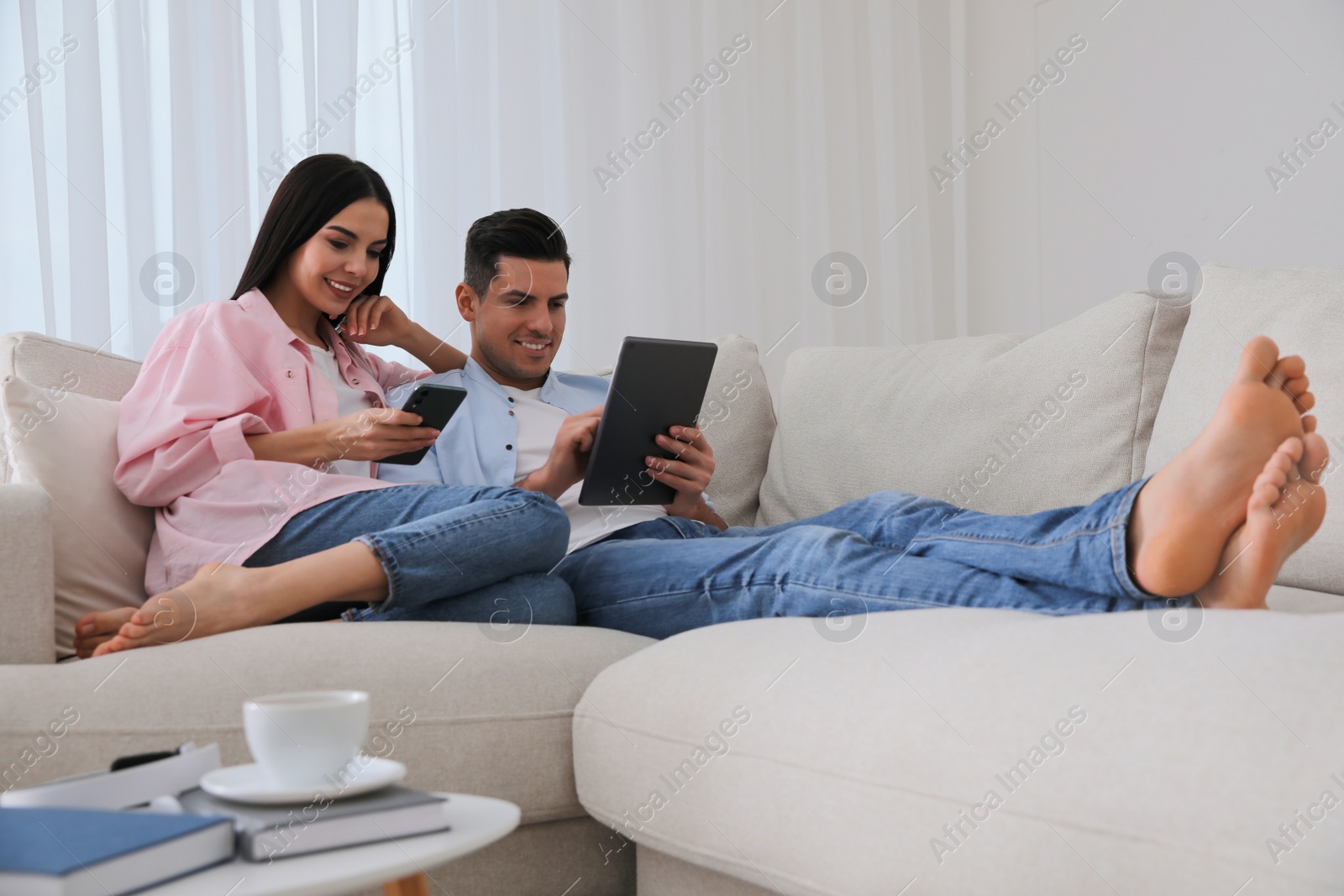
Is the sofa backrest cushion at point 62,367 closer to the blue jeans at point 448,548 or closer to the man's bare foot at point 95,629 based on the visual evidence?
the man's bare foot at point 95,629

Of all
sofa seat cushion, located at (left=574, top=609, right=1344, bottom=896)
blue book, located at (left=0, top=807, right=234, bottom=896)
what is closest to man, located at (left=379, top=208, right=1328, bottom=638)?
sofa seat cushion, located at (left=574, top=609, right=1344, bottom=896)

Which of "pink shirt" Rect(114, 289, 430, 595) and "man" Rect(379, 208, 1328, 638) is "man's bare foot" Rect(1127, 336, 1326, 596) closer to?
"man" Rect(379, 208, 1328, 638)

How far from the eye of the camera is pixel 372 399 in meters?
1.70

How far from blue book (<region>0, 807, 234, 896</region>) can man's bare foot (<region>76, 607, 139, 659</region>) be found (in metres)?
0.74

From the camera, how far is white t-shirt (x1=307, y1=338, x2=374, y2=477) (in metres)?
1.60

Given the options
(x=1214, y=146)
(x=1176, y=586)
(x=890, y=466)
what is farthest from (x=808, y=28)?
(x=1176, y=586)

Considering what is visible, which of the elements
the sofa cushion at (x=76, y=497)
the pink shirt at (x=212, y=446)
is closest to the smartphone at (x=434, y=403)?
the pink shirt at (x=212, y=446)

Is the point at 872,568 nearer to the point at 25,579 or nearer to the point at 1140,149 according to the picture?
the point at 25,579

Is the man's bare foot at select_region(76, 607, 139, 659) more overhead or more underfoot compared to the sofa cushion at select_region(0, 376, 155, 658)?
more underfoot

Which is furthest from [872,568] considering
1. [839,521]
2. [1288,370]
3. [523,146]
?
[523,146]

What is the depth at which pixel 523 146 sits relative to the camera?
8.69ft

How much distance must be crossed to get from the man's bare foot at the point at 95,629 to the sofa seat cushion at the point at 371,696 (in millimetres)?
131

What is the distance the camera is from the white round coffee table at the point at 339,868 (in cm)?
51

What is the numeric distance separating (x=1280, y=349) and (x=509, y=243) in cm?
123
